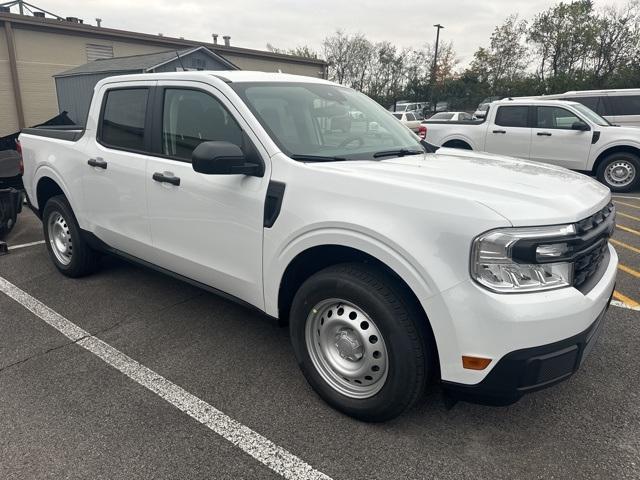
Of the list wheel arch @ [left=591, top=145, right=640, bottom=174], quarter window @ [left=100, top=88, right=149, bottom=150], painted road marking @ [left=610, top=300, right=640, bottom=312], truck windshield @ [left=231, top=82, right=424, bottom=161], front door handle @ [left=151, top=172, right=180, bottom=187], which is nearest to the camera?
truck windshield @ [left=231, top=82, right=424, bottom=161]

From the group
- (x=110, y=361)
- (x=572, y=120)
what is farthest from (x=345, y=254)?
(x=572, y=120)

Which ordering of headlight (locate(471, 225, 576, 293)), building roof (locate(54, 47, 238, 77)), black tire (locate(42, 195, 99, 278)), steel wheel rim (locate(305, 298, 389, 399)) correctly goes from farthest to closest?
building roof (locate(54, 47, 238, 77)) → black tire (locate(42, 195, 99, 278)) → steel wheel rim (locate(305, 298, 389, 399)) → headlight (locate(471, 225, 576, 293))

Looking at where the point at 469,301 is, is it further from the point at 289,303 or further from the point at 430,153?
the point at 430,153

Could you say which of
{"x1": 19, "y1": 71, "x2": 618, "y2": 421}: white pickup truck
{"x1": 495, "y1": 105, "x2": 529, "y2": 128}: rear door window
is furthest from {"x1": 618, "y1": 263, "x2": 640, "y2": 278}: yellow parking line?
{"x1": 495, "y1": 105, "x2": 529, "y2": 128}: rear door window

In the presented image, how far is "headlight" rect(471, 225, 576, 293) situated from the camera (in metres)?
2.01

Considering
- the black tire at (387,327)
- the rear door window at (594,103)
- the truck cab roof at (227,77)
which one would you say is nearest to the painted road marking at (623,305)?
the black tire at (387,327)

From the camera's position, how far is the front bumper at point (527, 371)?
80.1 inches

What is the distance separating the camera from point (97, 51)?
17969 millimetres

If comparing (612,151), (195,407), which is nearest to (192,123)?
(195,407)

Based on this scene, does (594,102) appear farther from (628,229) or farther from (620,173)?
(628,229)

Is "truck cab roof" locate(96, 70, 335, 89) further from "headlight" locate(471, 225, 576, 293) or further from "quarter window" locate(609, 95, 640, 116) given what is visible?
"quarter window" locate(609, 95, 640, 116)

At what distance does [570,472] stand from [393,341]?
101cm

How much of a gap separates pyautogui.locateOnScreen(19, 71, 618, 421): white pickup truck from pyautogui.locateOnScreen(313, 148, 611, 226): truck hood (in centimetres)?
1

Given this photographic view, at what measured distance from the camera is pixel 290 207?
260cm
